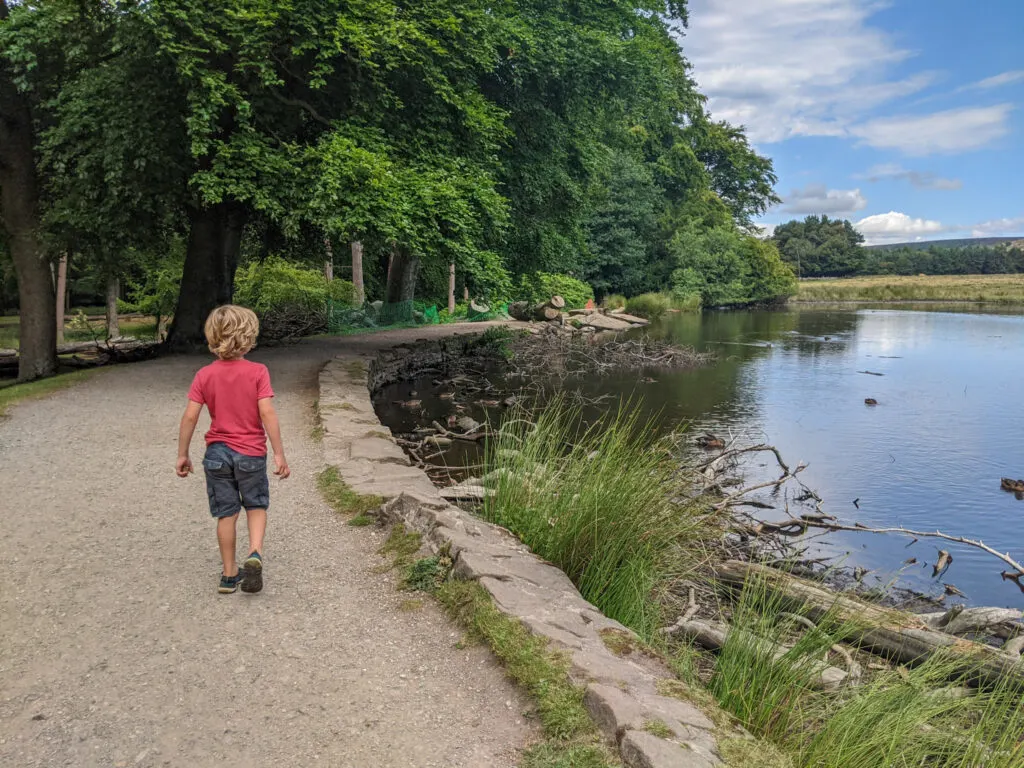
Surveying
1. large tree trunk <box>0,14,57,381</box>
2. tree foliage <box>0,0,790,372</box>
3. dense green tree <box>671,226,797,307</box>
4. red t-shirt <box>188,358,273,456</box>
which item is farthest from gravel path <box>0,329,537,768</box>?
dense green tree <box>671,226,797,307</box>

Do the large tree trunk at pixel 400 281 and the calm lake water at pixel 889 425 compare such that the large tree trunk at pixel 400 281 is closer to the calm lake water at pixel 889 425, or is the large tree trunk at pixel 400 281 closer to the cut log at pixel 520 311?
the cut log at pixel 520 311

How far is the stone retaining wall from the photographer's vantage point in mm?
2451

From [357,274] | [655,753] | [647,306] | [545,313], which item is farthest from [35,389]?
[647,306]

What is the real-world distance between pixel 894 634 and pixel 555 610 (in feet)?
8.48

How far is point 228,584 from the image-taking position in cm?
388

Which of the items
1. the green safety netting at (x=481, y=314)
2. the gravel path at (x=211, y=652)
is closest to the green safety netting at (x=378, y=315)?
the green safety netting at (x=481, y=314)

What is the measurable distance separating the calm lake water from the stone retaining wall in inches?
85.2

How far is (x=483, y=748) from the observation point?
2594 millimetres

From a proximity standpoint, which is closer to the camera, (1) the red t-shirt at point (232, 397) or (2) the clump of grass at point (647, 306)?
(1) the red t-shirt at point (232, 397)

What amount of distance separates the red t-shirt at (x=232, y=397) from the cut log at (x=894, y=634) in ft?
9.57

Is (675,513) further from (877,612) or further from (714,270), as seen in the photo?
(714,270)

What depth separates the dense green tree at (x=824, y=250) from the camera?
86.1 m

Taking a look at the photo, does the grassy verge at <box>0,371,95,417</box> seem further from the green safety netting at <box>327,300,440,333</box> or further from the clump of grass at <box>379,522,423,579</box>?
the green safety netting at <box>327,300,440,333</box>

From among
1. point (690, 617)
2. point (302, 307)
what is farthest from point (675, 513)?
point (302, 307)
